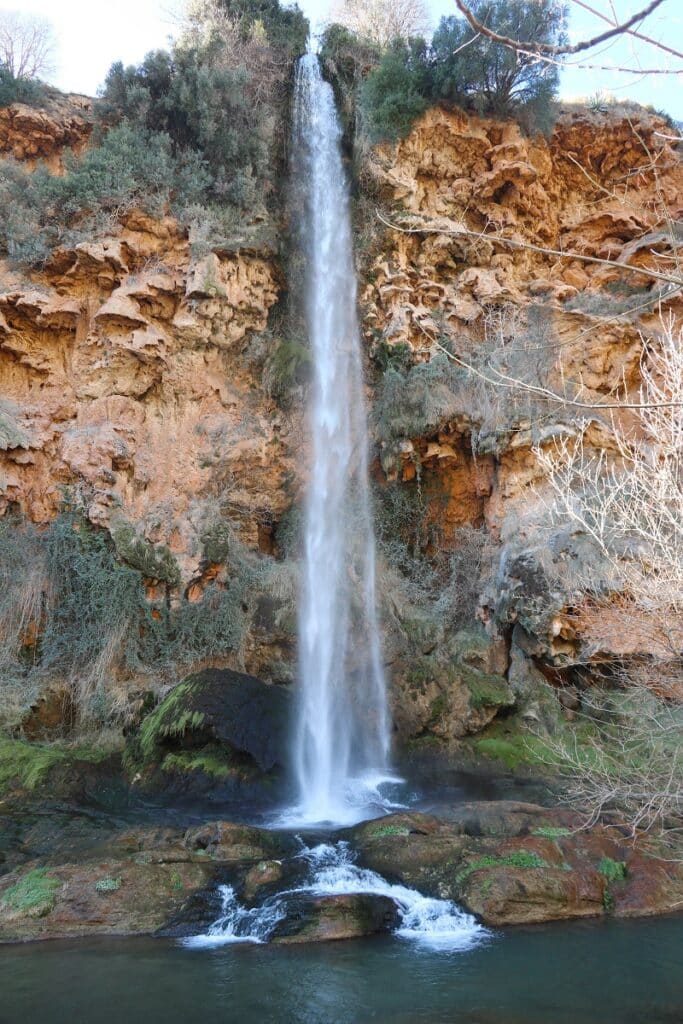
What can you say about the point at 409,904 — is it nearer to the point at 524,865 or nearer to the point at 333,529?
the point at 524,865

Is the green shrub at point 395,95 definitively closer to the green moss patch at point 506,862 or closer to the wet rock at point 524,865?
the wet rock at point 524,865

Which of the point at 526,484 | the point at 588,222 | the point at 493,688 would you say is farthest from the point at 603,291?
the point at 493,688

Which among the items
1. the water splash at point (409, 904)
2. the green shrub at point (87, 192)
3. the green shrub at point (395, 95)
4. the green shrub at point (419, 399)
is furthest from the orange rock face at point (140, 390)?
the water splash at point (409, 904)

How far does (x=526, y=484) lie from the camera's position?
14.0 m

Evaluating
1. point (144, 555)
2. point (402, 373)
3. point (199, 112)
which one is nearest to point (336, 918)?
point (144, 555)

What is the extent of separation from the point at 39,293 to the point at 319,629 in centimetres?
894

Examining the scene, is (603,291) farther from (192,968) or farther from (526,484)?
(192,968)

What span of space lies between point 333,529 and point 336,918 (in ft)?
30.4

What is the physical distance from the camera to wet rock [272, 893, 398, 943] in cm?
620

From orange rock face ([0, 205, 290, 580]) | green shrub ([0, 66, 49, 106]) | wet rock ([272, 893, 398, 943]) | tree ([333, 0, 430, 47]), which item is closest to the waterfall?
orange rock face ([0, 205, 290, 580])

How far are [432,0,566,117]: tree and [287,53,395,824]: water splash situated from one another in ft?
10.4

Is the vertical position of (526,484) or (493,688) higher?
(526,484)

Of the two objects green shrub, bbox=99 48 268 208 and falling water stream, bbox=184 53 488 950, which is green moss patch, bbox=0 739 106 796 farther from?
green shrub, bbox=99 48 268 208

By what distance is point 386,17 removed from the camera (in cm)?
2194
